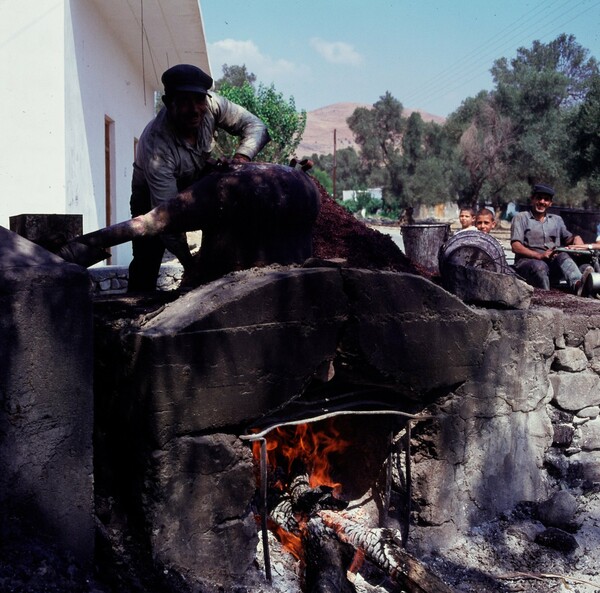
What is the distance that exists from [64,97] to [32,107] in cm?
35

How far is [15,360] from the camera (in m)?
2.63

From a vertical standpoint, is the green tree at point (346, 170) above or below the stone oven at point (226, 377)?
above

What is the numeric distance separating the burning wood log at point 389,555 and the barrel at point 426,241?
18.2 feet

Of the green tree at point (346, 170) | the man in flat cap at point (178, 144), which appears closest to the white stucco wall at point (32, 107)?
the man in flat cap at point (178, 144)

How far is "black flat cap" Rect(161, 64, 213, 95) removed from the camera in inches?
144

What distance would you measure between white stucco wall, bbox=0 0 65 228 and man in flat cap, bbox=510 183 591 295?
495 cm

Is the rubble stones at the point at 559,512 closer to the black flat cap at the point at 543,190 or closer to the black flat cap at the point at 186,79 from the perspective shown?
the black flat cap at the point at 186,79

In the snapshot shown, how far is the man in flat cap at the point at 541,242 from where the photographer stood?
722 centimetres

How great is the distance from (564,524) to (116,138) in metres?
9.16

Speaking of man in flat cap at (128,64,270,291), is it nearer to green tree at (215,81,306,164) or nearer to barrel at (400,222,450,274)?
barrel at (400,222,450,274)

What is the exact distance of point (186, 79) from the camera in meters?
3.67

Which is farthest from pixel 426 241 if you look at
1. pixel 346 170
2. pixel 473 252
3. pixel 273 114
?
pixel 346 170

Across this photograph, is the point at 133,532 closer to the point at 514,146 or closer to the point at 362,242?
the point at 362,242

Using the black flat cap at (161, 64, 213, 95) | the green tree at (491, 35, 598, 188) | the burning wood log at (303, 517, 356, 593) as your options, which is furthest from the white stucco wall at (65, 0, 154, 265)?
the green tree at (491, 35, 598, 188)
